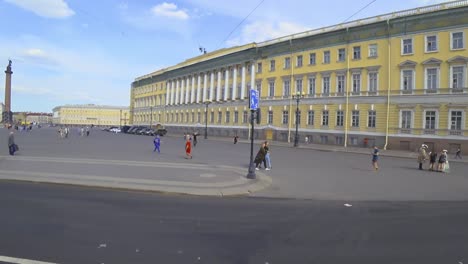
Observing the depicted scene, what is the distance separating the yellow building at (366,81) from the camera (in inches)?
1537

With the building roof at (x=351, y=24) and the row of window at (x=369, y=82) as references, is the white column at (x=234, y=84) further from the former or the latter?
the row of window at (x=369, y=82)

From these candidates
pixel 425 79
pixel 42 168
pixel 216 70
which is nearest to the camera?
pixel 42 168

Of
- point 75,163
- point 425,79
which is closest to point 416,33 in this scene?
point 425,79

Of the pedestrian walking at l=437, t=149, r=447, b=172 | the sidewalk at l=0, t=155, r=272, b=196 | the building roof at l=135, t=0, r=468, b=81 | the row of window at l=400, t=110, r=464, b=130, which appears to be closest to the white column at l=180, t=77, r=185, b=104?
the building roof at l=135, t=0, r=468, b=81

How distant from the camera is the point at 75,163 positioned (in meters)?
18.2

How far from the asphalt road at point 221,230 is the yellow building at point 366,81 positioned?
3351 centimetres

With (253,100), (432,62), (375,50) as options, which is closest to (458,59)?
(432,62)

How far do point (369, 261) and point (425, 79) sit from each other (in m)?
41.5

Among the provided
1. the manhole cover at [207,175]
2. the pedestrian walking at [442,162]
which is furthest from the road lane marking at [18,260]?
the pedestrian walking at [442,162]

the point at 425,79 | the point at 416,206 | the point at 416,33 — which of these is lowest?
the point at 416,206

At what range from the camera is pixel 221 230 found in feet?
24.0

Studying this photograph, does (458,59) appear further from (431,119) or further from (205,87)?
(205,87)

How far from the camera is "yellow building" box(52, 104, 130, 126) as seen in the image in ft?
608

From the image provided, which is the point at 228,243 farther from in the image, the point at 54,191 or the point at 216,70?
the point at 216,70
